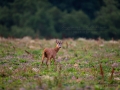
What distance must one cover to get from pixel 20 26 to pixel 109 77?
163 feet

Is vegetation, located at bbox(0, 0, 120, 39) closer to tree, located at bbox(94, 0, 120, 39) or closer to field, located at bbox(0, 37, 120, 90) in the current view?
tree, located at bbox(94, 0, 120, 39)

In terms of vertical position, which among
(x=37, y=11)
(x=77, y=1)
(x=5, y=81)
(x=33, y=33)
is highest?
(x=77, y=1)

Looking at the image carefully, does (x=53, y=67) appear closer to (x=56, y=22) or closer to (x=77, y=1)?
(x=56, y=22)

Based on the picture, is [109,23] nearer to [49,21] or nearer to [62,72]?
[49,21]

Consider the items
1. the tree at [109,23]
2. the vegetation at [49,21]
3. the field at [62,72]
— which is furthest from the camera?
the vegetation at [49,21]

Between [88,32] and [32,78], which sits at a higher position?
[88,32]

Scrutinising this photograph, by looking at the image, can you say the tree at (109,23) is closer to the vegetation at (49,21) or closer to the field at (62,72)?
A: the vegetation at (49,21)

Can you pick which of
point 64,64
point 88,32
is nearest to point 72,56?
point 64,64

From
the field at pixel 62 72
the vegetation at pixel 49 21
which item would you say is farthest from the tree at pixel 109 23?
the field at pixel 62 72

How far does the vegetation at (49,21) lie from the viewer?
5316 cm

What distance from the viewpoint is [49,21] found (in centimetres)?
5800

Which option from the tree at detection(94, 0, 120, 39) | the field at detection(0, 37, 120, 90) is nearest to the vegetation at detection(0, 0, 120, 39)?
the tree at detection(94, 0, 120, 39)

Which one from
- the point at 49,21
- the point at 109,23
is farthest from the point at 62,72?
the point at 49,21

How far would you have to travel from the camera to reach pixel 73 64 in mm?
14133
